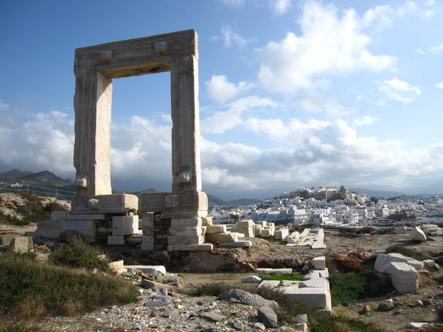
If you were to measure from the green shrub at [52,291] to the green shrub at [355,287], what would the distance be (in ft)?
13.3

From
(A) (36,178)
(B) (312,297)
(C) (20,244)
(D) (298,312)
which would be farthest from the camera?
(A) (36,178)

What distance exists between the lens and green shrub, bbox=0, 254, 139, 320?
4.54m

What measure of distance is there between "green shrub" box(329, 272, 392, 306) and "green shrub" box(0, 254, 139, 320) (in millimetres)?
4045

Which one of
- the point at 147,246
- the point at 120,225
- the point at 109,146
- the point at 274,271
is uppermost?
the point at 109,146

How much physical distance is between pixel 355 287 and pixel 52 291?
5.79 metres

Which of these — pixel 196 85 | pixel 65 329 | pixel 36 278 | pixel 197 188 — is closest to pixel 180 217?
pixel 197 188

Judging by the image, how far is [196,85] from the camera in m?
11.0

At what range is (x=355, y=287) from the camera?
7645 millimetres

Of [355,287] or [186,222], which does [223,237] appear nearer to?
[186,222]

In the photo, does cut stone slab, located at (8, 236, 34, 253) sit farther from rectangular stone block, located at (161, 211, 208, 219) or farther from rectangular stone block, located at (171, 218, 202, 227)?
rectangular stone block, located at (171, 218, 202, 227)

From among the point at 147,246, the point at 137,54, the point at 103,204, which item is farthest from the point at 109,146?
the point at 147,246

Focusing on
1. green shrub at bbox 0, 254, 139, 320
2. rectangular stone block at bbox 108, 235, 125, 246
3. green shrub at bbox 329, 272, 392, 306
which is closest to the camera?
green shrub at bbox 0, 254, 139, 320

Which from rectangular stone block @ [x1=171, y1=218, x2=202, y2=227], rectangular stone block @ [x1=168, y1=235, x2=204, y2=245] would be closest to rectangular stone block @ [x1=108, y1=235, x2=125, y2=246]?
rectangular stone block @ [x1=168, y1=235, x2=204, y2=245]

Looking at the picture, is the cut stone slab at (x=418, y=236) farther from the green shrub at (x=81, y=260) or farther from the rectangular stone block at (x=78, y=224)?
the rectangular stone block at (x=78, y=224)
